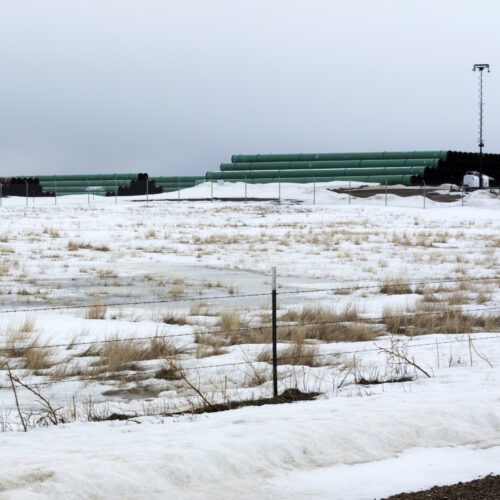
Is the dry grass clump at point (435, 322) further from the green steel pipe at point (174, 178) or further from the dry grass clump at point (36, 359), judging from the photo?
the green steel pipe at point (174, 178)

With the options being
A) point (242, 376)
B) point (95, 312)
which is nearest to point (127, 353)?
point (242, 376)

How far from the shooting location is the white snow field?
20.4 ft

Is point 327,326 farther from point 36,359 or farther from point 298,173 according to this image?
point 298,173

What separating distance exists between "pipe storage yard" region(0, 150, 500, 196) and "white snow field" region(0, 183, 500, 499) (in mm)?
45249

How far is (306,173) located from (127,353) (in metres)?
65.2

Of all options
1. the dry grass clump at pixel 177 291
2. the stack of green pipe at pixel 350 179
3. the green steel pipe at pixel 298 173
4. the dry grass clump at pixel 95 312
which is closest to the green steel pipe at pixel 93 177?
the green steel pipe at pixel 298 173

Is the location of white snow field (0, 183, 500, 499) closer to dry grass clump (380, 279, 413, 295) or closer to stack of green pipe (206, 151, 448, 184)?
dry grass clump (380, 279, 413, 295)

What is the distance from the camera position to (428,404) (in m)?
7.89

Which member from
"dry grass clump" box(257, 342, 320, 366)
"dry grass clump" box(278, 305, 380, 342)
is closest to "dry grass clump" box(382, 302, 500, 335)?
"dry grass clump" box(278, 305, 380, 342)

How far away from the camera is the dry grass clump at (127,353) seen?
10.5m

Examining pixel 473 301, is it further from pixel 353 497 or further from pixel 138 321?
pixel 353 497

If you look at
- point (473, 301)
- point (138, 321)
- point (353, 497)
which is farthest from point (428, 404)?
point (473, 301)

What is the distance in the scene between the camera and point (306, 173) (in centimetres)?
7519

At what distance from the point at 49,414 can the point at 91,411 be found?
0.45 metres
